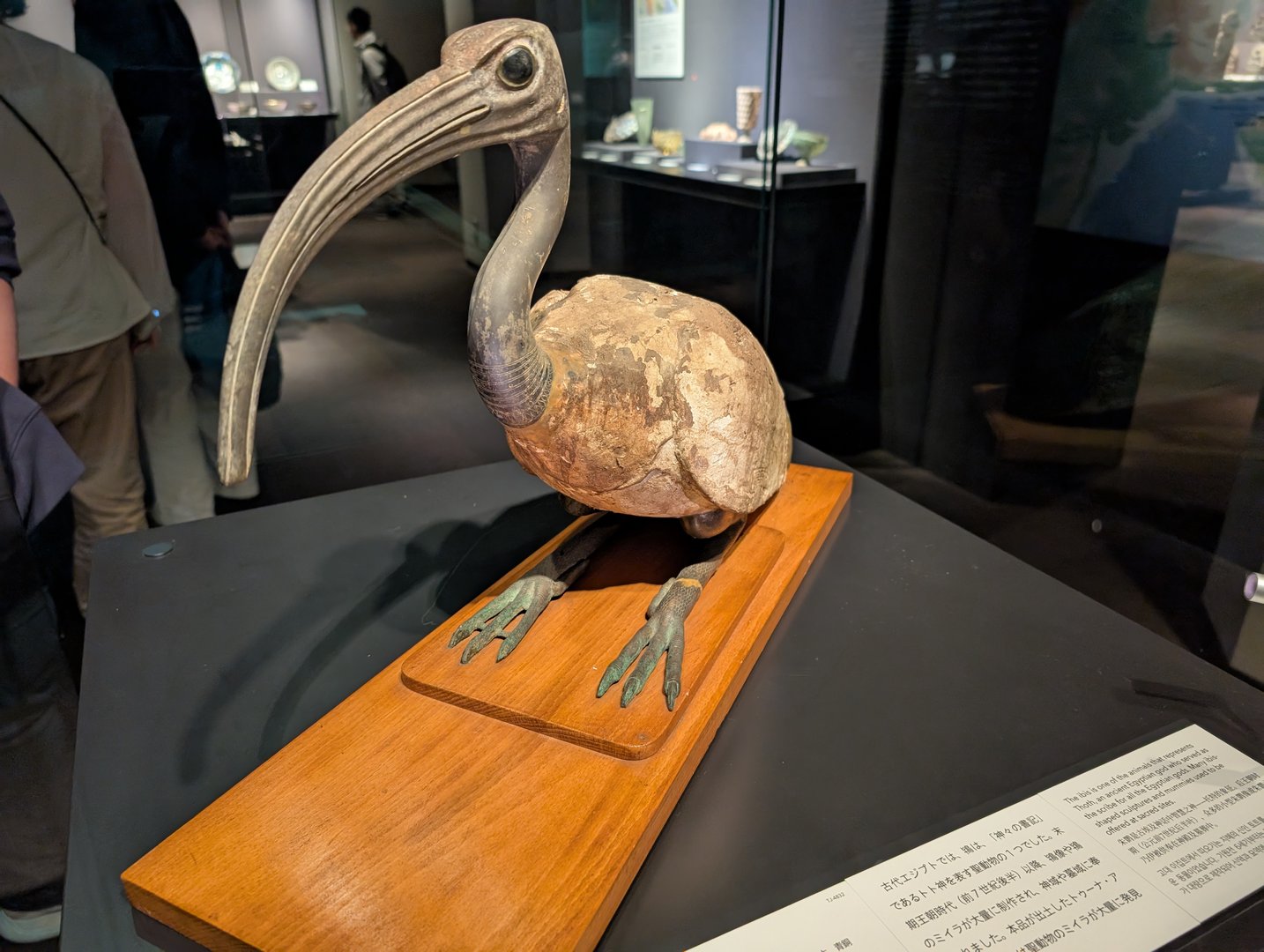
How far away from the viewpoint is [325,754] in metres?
1.26

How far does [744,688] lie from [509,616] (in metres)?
0.45

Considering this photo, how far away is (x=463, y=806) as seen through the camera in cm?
117

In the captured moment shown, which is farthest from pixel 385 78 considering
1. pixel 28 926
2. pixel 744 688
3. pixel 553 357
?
pixel 28 926

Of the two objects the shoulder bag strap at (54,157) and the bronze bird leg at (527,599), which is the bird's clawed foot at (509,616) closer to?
the bronze bird leg at (527,599)

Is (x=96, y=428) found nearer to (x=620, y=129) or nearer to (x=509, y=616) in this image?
(x=509, y=616)

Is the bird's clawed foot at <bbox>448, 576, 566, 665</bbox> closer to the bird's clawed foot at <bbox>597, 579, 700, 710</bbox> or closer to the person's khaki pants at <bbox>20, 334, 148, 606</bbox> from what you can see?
the bird's clawed foot at <bbox>597, 579, 700, 710</bbox>

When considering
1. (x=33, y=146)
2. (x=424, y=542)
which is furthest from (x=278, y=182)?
(x=424, y=542)

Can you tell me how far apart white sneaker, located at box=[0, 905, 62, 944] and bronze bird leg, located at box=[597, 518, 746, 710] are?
1411 millimetres

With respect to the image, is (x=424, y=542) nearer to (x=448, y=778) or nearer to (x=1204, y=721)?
(x=448, y=778)

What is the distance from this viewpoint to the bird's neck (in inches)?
48.3

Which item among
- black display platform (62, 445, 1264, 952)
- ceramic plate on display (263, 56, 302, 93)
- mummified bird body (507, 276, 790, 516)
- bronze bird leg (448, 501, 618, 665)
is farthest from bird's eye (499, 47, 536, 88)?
ceramic plate on display (263, 56, 302, 93)

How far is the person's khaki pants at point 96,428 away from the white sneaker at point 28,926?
0.85m

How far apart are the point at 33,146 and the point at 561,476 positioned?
1561 mm

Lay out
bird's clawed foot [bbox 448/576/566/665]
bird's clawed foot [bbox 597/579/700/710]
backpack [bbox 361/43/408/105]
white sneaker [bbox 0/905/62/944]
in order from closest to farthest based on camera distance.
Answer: bird's clawed foot [bbox 597/579/700/710]
bird's clawed foot [bbox 448/576/566/665]
white sneaker [bbox 0/905/62/944]
backpack [bbox 361/43/408/105]
